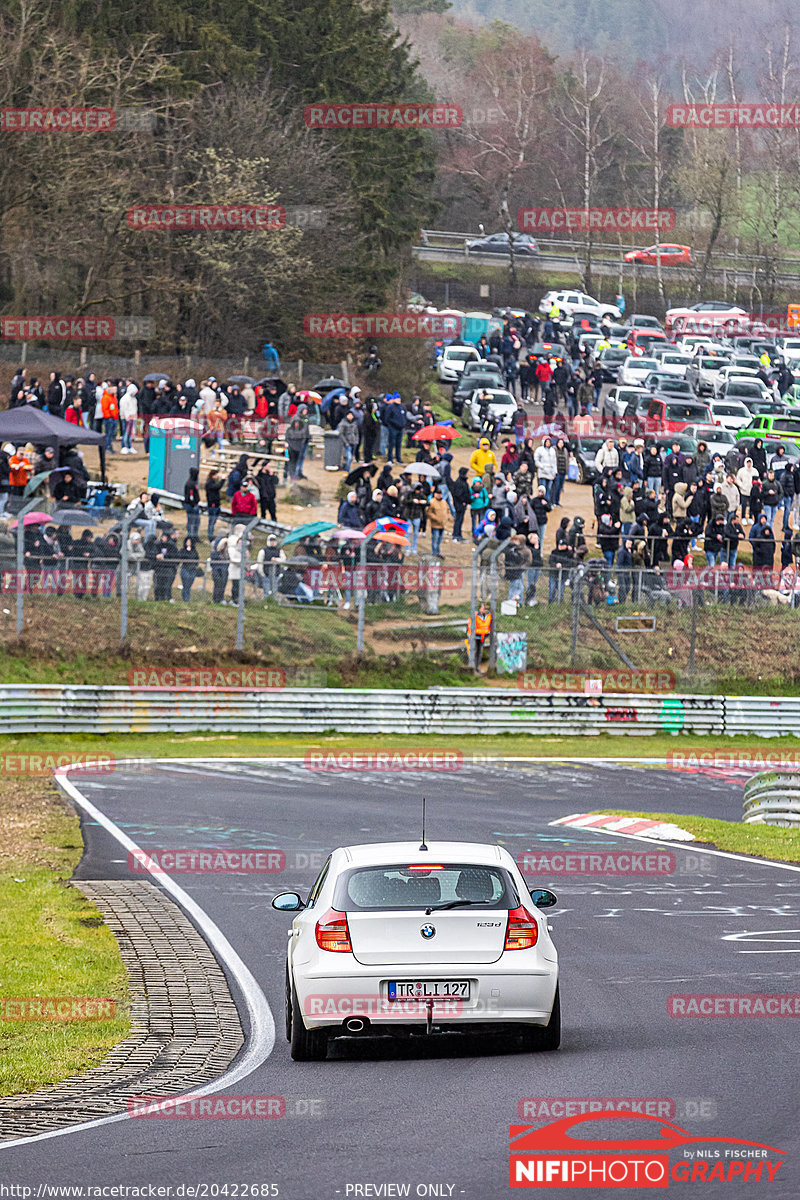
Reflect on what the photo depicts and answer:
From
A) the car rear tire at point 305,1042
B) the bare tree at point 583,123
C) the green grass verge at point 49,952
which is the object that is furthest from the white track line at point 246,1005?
the bare tree at point 583,123

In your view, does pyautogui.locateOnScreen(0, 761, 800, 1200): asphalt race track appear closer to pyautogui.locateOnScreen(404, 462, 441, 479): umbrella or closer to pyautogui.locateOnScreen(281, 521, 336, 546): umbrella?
pyautogui.locateOnScreen(281, 521, 336, 546): umbrella

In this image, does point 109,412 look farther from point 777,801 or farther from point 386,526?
point 777,801

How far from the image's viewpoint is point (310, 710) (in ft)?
99.9

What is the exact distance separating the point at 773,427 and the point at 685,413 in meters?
2.81

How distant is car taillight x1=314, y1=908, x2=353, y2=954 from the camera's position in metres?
9.33

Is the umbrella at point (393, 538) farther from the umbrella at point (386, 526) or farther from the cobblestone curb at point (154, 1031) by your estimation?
the cobblestone curb at point (154, 1031)

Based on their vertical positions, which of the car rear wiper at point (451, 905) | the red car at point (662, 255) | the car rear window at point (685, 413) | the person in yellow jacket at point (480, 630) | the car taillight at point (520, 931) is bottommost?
the person in yellow jacket at point (480, 630)

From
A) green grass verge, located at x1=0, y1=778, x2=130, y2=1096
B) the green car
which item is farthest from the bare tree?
green grass verge, located at x1=0, y1=778, x2=130, y2=1096

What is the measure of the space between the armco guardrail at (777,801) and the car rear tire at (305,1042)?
13626 mm

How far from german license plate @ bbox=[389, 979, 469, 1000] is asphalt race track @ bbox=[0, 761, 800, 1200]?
1.25 ft

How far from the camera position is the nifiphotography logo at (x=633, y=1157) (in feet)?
22.5

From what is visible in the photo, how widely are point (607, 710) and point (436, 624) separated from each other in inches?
135

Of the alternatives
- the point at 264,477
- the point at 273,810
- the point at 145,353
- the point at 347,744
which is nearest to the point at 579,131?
the point at 145,353

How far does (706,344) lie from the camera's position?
70.1m
